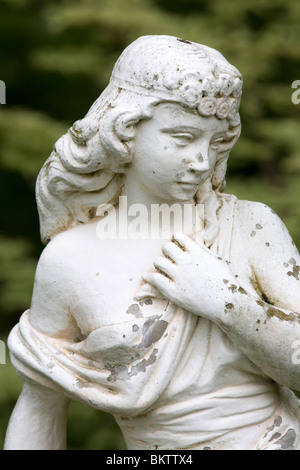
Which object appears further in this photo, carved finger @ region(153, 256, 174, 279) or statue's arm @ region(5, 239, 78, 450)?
statue's arm @ region(5, 239, 78, 450)

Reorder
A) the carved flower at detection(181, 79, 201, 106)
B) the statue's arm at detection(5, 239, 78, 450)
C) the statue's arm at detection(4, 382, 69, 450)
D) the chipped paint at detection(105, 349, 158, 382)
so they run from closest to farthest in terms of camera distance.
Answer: the carved flower at detection(181, 79, 201, 106)
the chipped paint at detection(105, 349, 158, 382)
the statue's arm at detection(5, 239, 78, 450)
the statue's arm at detection(4, 382, 69, 450)

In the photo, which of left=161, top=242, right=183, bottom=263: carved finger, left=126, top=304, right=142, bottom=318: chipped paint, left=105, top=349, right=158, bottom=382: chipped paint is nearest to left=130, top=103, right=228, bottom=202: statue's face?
left=161, top=242, right=183, bottom=263: carved finger

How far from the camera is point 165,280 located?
2385 mm

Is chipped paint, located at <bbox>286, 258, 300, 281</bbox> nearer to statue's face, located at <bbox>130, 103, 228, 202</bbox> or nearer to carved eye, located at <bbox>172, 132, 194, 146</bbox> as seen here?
statue's face, located at <bbox>130, 103, 228, 202</bbox>

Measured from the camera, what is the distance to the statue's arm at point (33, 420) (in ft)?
8.71

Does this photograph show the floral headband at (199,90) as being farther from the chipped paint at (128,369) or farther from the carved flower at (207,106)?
the chipped paint at (128,369)

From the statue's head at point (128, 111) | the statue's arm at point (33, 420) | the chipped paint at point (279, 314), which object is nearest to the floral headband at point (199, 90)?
the statue's head at point (128, 111)

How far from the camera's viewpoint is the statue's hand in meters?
2.35

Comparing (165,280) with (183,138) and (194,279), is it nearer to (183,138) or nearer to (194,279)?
(194,279)

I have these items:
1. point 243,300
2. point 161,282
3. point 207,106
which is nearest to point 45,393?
point 161,282

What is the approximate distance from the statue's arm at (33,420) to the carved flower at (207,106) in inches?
34.5

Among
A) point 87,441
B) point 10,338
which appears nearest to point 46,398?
point 10,338

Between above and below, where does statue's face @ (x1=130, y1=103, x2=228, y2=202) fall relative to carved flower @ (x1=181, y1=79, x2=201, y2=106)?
below
